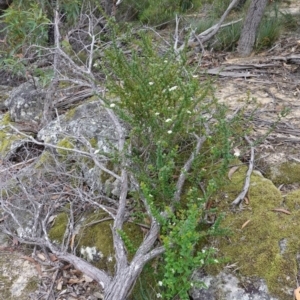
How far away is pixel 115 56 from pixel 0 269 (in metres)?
1.61

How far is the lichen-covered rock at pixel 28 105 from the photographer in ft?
13.4

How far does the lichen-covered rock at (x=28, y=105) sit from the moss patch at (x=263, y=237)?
2.28m

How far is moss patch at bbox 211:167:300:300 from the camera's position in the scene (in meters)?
2.16

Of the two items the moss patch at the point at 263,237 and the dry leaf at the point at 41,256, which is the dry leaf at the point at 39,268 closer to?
the dry leaf at the point at 41,256

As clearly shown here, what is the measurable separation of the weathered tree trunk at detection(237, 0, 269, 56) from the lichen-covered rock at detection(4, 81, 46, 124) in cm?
236

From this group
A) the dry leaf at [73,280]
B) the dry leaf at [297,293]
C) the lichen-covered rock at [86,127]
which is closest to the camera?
the dry leaf at [297,293]

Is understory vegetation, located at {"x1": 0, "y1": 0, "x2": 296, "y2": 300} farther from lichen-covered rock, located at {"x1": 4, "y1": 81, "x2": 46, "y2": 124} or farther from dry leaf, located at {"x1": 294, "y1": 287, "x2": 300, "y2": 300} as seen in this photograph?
lichen-covered rock, located at {"x1": 4, "y1": 81, "x2": 46, "y2": 124}

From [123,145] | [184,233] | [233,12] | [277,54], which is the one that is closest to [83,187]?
[123,145]

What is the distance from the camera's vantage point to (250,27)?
183 inches

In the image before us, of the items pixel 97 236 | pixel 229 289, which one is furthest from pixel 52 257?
pixel 229 289

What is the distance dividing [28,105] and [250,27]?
263 cm

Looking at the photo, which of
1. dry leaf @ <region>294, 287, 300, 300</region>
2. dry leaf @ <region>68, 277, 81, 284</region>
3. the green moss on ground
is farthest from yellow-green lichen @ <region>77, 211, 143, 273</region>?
dry leaf @ <region>294, 287, 300, 300</region>

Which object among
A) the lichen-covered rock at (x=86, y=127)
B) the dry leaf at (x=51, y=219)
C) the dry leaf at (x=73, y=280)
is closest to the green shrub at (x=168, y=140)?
the lichen-covered rock at (x=86, y=127)

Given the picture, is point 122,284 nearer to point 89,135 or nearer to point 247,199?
point 247,199
